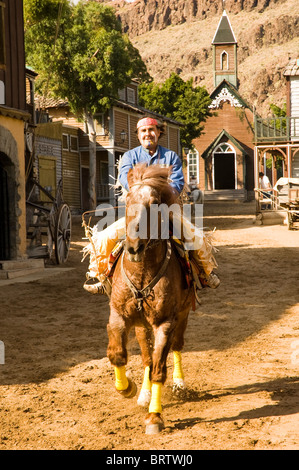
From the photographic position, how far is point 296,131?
1222 inches

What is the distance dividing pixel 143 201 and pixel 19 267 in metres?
10.5

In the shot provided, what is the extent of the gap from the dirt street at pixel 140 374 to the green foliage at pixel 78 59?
21505 millimetres

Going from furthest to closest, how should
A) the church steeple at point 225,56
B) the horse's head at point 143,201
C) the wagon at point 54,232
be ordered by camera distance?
the church steeple at point 225,56, the wagon at point 54,232, the horse's head at point 143,201

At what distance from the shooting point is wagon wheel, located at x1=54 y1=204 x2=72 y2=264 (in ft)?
53.3

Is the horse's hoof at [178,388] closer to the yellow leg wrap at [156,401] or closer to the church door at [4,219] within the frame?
the yellow leg wrap at [156,401]

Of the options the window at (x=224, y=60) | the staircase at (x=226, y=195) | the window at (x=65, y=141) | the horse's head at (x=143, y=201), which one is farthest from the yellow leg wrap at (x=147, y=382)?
the window at (x=224, y=60)

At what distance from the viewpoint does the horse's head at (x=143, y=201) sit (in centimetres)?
469

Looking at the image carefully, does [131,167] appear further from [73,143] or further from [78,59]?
[73,143]

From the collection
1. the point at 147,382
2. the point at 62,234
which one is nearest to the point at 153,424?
the point at 147,382

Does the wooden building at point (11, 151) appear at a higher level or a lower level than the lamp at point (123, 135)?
lower

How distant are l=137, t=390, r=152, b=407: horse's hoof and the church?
41.7 meters

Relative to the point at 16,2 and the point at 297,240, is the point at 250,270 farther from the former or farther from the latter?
the point at 16,2

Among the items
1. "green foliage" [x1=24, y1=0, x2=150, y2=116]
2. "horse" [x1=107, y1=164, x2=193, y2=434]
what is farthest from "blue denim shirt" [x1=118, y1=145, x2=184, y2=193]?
"green foliage" [x1=24, y1=0, x2=150, y2=116]

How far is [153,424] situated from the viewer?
486 centimetres
